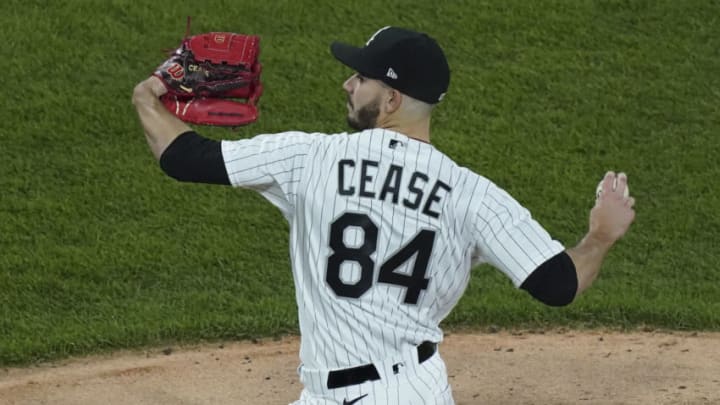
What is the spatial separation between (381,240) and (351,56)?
598 mm

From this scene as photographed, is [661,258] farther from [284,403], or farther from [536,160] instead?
[284,403]

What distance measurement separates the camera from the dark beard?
4.57 m

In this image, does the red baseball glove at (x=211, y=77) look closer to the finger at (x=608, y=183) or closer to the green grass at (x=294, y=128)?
the finger at (x=608, y=183)

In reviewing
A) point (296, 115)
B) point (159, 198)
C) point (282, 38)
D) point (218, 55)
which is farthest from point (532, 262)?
point (282, 38)

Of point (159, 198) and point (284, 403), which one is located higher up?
point (159, 198)

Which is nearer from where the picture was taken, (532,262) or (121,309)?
(532,262)

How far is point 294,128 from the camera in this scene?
33.8ft

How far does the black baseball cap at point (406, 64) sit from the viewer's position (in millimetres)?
4516

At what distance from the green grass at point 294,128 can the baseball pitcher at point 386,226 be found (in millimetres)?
3317

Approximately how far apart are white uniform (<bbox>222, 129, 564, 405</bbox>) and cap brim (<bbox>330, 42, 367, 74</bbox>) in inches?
8.0

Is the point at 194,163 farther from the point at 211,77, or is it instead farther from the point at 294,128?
the point at 294,128

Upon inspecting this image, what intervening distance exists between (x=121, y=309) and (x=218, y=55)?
3480mm

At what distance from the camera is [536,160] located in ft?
32.8

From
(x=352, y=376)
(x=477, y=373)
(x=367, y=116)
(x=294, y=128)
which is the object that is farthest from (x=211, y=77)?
(x=294, y=128)
